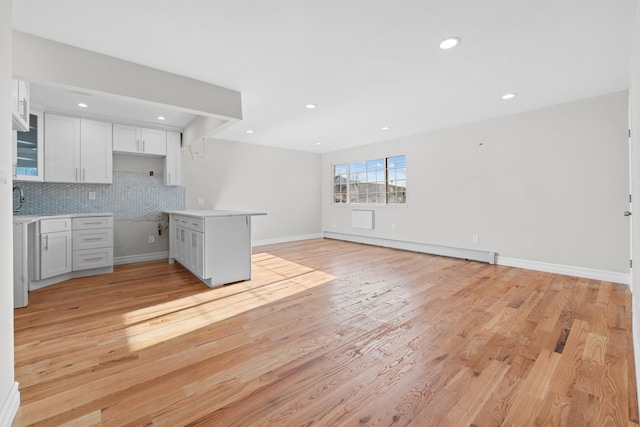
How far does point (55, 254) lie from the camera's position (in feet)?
11.3

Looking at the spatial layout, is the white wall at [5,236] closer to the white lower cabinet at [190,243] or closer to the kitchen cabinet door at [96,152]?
the white lower cabinet at [190,243]

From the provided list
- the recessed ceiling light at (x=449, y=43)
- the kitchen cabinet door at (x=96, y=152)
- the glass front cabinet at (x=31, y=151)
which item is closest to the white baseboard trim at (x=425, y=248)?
the recessed ceiling light at (x=449, y=43)

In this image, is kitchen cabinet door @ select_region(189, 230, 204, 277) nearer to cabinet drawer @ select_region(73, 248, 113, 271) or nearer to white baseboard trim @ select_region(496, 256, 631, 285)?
cabinet drawer @ select_region(73, 248, 113, 271)

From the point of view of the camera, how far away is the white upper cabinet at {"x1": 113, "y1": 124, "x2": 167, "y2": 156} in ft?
14.5

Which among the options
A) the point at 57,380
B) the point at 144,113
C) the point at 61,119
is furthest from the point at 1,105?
the point at 61,119

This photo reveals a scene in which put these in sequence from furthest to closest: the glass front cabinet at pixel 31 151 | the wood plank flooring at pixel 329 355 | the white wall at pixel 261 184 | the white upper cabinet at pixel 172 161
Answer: the white wall at pixel 261 184
the white upper cabinet at pixel 172 161
the glass front cabinet at pixel 31 151
the wood plank flooring at pixel 329 355

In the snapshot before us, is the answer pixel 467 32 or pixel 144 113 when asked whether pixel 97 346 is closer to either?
pixel 144 113

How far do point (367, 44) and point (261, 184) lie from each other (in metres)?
4.58

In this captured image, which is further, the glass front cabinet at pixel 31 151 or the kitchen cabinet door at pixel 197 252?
the glass front cabinet at pixel 31 151

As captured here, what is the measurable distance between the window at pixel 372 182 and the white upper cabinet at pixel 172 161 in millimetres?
3828

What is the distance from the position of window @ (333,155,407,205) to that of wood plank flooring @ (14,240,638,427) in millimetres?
2894

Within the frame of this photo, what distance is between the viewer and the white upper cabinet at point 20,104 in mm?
2570

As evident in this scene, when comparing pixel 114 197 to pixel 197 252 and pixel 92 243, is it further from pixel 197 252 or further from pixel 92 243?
pixel 197 252

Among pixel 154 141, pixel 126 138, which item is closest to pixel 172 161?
pixel 154 141
